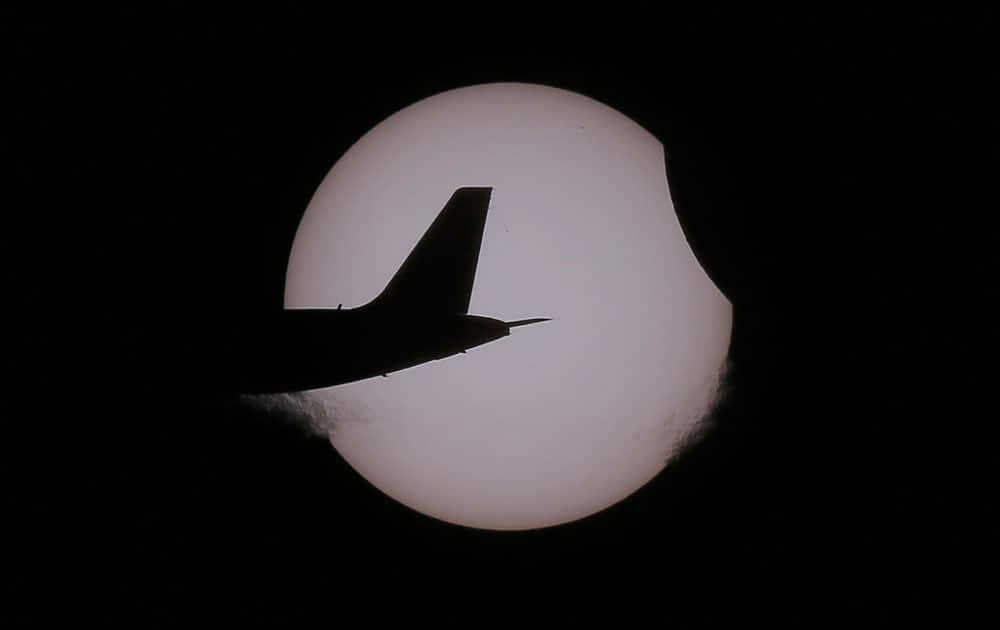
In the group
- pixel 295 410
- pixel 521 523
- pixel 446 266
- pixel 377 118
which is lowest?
pixel 521 523

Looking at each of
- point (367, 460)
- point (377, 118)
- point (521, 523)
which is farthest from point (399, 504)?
point (377, 118)

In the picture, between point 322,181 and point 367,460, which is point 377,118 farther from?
point 367,460

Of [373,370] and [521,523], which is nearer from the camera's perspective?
[373,370]

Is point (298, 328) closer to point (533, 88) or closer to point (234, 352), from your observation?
point (234, 352)

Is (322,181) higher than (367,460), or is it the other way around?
(322,181)
